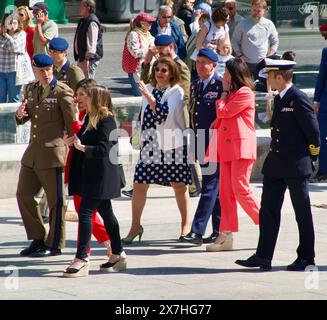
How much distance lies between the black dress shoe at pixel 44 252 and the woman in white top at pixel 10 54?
19.0 feet

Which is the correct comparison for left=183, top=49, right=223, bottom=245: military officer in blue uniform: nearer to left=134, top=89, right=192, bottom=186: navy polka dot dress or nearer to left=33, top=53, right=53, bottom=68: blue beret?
left=134, top=89, right=192, bottom=186: navy polka dot dress

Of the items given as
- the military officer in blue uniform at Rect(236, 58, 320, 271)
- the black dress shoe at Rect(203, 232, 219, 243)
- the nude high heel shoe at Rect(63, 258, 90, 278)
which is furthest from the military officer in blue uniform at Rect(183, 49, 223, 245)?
the nude high heel shoe at Rect(63, 258, 90, 278)

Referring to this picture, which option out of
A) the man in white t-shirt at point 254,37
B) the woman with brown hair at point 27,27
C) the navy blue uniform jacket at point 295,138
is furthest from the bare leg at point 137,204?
the man in white t-shirt at point 254,37

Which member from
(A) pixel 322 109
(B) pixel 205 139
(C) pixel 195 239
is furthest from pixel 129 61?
(C) pixel 195 239

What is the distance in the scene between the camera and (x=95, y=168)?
9.37m

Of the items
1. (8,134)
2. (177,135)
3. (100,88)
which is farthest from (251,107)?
(8,134)

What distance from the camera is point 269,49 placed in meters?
17.0

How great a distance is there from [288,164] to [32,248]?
2.36 metres

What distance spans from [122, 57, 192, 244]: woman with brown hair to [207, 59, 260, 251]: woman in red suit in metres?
0.42

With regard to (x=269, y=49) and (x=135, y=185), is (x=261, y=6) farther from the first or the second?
(x=135, y=185)

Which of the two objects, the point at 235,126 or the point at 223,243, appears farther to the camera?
the point at 223,243

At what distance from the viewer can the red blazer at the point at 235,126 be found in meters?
10.1

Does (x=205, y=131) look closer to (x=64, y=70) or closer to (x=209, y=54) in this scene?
(x=209, y=54)

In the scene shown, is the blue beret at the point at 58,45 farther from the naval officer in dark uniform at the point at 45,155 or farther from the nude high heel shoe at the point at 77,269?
the nude high heel shoe at the point at 77,269
